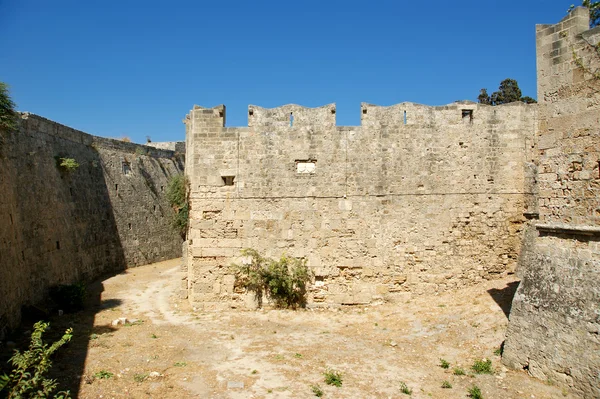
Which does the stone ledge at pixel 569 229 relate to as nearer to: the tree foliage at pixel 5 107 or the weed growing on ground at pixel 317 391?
the weed growing on ground at pixel 317 391

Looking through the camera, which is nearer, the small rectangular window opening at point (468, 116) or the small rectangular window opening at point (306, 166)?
the small rectangular window opening at point (468, 116)

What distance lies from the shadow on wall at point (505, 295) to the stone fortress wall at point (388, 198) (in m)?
0.74

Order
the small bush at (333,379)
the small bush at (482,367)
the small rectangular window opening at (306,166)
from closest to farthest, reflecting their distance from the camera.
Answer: the small bush at (333,379), the small bush at (482,367), the small rectangular window opening at (306,166)

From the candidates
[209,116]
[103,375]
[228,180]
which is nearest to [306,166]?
[228,180]

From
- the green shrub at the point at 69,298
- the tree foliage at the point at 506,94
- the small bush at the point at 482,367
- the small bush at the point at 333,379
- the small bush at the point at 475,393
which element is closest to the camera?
the small bush at the point at 475,393

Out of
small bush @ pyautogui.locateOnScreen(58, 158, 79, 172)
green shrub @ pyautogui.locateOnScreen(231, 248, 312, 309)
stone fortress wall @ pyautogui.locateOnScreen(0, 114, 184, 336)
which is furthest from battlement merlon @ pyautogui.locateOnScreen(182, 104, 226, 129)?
small bush @ pyautogui.locateOnScreen(58, 158, 79, 172)

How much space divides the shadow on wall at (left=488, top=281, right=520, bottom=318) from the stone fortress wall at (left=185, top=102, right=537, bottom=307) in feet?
2.43

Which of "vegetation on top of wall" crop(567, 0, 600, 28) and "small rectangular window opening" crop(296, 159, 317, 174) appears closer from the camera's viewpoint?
"vegetation on top of wall" crop(567, 0, 600, 28)

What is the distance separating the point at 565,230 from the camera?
24.2 feet

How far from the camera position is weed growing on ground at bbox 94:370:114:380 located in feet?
24.8

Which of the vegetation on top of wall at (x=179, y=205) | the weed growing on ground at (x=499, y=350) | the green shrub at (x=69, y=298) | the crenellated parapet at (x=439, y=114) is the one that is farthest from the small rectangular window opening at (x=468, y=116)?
the green shrub at (x=69, y=298)

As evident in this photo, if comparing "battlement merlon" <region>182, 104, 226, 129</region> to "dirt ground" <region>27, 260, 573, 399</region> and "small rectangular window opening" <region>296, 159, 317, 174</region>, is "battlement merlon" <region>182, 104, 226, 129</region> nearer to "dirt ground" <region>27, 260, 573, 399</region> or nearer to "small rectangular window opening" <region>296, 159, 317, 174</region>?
"small rectangular window opening" <region>296, 159, 317, 174</region>

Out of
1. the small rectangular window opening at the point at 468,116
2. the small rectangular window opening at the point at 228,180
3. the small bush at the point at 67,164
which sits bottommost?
the small rectangular window opening at the point at 228,180

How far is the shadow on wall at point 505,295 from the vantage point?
10227 mm
